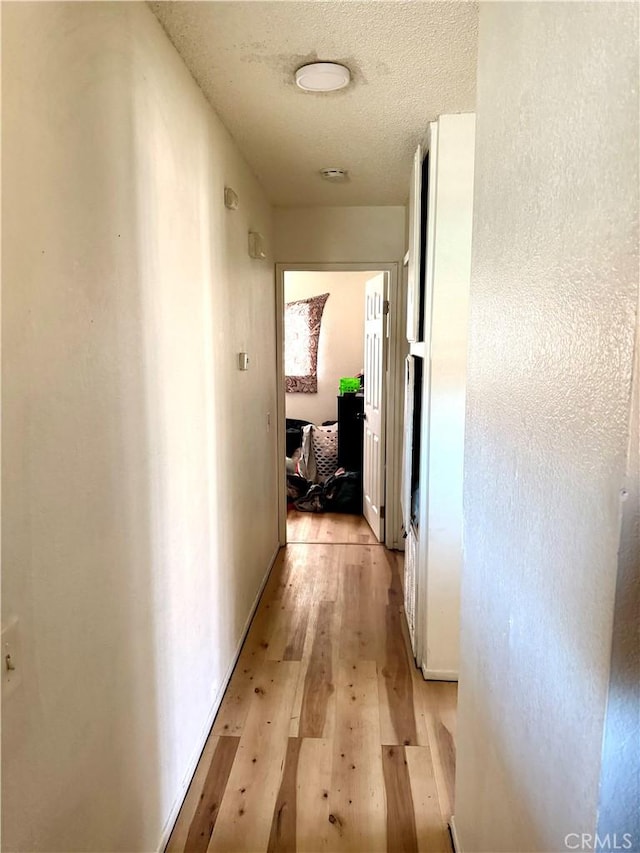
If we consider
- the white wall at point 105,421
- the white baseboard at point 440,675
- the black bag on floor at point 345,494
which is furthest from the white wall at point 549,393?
the black bag on floor at point 345,494

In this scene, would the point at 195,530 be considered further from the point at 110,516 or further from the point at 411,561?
the point at 411,561

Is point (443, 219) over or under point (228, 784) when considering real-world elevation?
over

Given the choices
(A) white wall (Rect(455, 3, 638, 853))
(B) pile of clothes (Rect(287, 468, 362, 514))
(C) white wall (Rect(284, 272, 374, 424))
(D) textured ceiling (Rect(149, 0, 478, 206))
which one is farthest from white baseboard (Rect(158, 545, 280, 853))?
(C) white wall (Rect(284, 272, 374, 424))

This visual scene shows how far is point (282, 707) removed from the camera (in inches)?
90.7

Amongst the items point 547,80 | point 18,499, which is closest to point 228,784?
point 18,499

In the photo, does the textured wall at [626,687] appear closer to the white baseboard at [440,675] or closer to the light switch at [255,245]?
the white baseboard at [440,675]

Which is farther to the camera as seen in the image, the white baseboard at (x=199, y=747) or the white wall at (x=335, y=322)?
the white wall at (x=335, y=322)

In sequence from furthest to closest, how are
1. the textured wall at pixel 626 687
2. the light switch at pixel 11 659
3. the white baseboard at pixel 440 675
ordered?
the white baseboard at pixel 440 675
the light switch at pixel 11 659
the textured wall at pixel 626 687

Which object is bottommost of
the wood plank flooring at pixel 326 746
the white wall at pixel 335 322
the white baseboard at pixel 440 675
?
the wood plank flooring at pixel 326 746

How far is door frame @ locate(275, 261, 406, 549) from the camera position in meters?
3.89

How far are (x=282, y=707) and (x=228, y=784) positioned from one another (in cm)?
44

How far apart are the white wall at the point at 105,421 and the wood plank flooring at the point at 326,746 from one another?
168 mm

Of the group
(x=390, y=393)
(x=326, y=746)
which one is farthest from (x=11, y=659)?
(x=390, y=393)

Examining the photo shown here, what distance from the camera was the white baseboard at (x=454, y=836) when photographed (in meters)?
1.58
